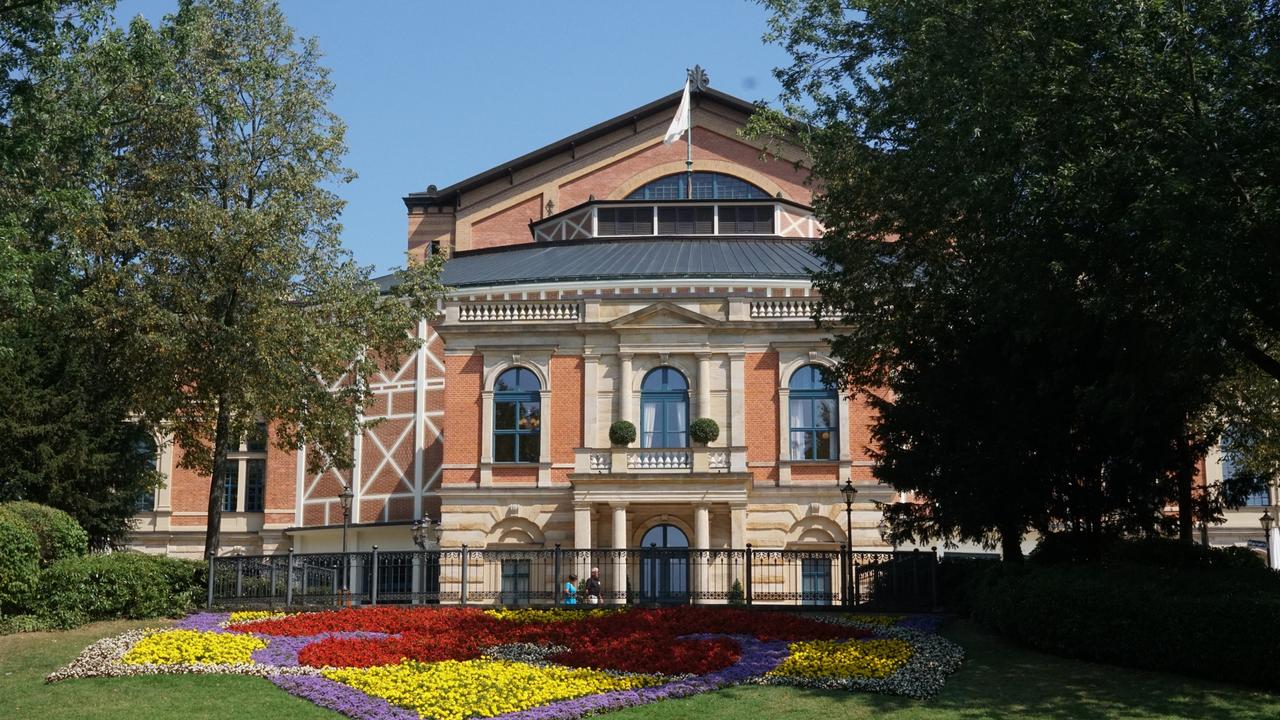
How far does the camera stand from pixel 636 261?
45.2 meters

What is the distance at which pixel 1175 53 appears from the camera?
17188mm

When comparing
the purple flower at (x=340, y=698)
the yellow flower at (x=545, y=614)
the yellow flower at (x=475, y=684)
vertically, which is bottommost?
the purple flower at (x=340, y=698)

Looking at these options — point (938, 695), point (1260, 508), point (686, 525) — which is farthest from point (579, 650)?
point (1260, 508)

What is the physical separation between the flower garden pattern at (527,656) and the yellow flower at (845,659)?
3cm

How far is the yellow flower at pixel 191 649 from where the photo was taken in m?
18.7

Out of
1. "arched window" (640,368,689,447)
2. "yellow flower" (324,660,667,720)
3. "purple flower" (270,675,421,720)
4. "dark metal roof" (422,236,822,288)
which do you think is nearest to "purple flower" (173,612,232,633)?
"purple flower" (270,675,421,720)

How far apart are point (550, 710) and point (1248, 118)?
1143 cm

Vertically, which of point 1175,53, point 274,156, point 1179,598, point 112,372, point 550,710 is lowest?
point 550,710

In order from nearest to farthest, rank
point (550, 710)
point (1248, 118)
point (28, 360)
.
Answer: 1. point (550, 710)
2. point (1248, 118)
3. point (28, 360)

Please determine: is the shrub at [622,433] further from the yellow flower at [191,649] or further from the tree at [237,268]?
the yellow flower at [191,649]

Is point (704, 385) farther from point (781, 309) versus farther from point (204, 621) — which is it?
point (204, 621)

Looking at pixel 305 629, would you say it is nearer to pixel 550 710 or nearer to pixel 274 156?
pixel 550 710

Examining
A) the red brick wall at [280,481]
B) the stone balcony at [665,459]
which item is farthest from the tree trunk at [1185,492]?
the red brick wall at [280,481]

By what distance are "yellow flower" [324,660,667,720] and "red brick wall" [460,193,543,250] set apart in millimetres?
38960
